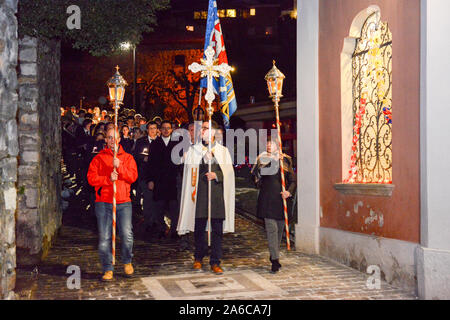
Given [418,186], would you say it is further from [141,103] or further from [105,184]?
[141,103]

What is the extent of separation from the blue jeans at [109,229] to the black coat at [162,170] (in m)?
2.77

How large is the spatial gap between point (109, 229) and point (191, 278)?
4.32 feet

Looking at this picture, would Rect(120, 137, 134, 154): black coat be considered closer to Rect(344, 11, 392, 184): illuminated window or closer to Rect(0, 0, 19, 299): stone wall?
Rect(344, 11, 392, 184): illuminated window

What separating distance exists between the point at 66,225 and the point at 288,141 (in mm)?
16319

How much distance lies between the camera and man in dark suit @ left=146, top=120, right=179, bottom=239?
34.4ft

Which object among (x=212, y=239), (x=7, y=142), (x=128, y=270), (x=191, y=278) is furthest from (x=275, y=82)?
(x=7, y=142)

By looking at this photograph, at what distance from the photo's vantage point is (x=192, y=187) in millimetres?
8766

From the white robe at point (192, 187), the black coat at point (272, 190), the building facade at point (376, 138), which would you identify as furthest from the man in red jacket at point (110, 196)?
the building facade at point (376, 138)

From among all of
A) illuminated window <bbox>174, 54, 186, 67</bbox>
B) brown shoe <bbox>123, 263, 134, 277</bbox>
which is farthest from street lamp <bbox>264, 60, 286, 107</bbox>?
illuminated window <bbox>174, 54, 186, 67</bbox>

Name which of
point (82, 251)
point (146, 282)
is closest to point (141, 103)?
point (82, 251)

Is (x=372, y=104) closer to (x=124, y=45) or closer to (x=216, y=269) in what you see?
(x=216, y=269)

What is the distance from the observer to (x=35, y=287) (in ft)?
23.0

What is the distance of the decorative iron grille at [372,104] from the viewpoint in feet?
26.0

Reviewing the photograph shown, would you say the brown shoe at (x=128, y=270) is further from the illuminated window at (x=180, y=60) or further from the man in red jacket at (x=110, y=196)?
the illuminated window at (x=180, y=60)
